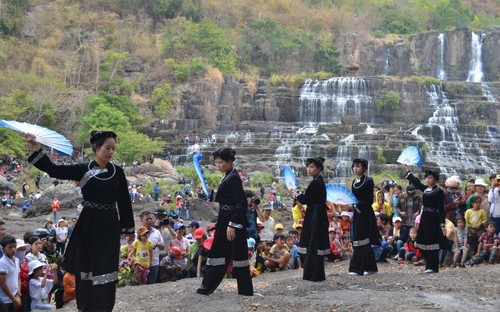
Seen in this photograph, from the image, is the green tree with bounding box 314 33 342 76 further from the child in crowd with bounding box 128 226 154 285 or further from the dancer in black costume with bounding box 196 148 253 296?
the dancer in black costume with bounding box 196 148 253 296

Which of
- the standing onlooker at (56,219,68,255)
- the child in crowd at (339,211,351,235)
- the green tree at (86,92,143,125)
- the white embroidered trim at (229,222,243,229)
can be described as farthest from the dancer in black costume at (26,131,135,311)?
the green tree at (86,92,143,125)

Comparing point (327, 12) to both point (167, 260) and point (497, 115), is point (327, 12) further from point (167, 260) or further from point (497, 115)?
point (167, 260)

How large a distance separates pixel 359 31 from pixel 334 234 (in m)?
57.6

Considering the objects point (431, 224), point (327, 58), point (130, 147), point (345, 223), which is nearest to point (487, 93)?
point (327, 58)

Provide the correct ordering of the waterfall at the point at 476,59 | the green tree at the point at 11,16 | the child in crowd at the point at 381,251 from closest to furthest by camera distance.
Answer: the child in crowd at the point at 381,251 → the green tree at the point at 11,16 → the waterfall at the point at 476,59

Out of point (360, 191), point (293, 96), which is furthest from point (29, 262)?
point (293, 96)

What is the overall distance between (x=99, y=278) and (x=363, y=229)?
445 centimetres

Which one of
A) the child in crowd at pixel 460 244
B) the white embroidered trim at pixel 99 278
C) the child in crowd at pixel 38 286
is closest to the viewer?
the white embroidered trim at pixel 99 278

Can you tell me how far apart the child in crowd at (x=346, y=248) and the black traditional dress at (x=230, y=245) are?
179 inches

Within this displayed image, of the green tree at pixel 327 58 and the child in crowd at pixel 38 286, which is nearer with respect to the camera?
the child in crowd at pixel 38 286

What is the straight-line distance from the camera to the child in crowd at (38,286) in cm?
849

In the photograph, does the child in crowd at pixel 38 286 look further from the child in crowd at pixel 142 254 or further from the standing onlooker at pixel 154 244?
the standing onlooker at pixel 154 244

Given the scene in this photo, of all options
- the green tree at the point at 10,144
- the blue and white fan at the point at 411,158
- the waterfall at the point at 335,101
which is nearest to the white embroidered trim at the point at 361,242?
the blue and white fan at the point at 411,158

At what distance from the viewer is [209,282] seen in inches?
320
